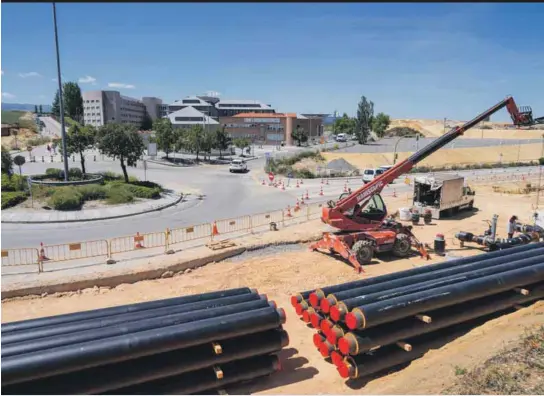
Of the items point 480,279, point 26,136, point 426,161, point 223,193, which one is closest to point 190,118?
point 26,136

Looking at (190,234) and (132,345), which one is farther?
(190,234)

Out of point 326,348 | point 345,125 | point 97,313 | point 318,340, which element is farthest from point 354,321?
point 345,125

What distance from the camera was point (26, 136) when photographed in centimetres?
8100

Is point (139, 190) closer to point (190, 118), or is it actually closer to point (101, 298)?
point (101, 298)

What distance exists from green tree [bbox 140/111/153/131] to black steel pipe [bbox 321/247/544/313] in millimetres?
101373

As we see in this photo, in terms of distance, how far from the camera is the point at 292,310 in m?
13.0

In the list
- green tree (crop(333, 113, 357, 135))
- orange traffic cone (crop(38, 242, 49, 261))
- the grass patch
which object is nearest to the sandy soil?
green tree (crop(333, 113, 357, 135))

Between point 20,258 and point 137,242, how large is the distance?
168 inches

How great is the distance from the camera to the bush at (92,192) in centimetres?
2673

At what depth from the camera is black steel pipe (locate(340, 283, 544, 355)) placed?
8789 millimetres

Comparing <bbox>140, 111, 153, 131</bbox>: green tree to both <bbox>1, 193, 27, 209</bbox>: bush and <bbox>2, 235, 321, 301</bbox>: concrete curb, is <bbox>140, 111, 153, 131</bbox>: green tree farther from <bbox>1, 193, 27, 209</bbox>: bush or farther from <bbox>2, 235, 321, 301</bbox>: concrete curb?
<bbox>2, 235, 321, 301</bbox>: concrete curb

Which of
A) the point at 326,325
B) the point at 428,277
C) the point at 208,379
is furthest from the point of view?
the point at 428,277

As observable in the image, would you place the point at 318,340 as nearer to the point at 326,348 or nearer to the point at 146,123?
the point at 326,348

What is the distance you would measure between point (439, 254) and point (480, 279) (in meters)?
8.23
